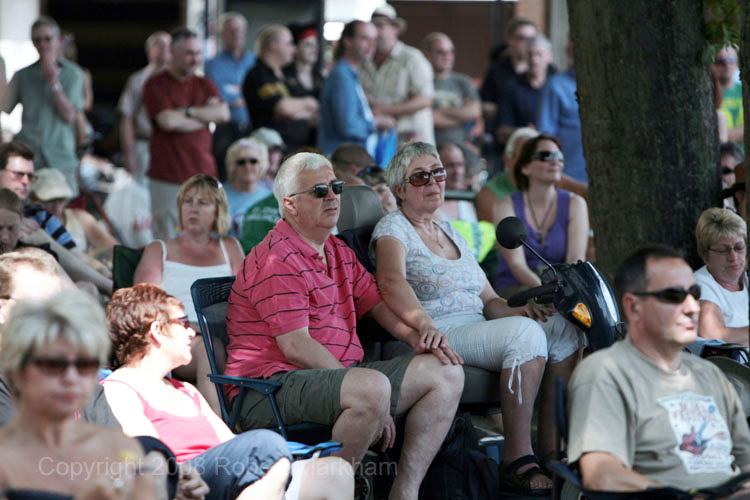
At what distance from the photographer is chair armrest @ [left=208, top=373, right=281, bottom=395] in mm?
4621

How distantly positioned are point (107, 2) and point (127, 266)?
456 inches

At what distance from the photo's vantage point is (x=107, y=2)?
666 inches

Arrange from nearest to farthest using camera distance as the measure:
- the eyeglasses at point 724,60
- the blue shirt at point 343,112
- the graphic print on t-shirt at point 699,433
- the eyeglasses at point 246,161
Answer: the graphic print on t-shirt at point 699,433, the eyeglasses at point 246,161, the blue shirt at point 343,112, the eyeglasses at point 724,60

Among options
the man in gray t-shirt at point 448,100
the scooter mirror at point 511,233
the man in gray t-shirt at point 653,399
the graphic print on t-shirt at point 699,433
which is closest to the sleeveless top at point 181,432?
the man in gray t-shirt at point 653,399

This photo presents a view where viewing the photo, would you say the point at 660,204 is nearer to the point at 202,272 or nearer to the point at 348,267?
the point at 348,267

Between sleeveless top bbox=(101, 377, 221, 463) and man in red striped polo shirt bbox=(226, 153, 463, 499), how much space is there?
49 centimetres

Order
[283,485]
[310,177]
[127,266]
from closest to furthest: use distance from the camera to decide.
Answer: [283,485], [310,177], [127,266]

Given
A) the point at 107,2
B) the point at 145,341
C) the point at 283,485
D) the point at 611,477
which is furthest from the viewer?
the point at 107,2

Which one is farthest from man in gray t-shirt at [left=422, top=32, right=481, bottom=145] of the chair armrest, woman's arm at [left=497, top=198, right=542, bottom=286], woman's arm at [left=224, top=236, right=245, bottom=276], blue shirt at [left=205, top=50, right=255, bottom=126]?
the chair armrest

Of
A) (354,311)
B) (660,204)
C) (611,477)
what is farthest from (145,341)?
(660,204)

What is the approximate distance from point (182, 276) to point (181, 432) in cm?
215

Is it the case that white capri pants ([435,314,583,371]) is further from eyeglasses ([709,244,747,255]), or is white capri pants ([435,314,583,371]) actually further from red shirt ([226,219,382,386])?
eyeglasses ([709,244,747,255])

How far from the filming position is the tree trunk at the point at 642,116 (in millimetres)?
5637

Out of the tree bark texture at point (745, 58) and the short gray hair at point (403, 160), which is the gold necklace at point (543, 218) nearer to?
the short gray hair at point (403, 160)
